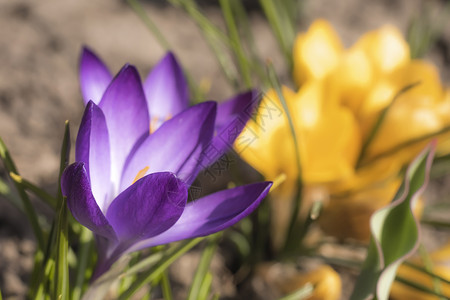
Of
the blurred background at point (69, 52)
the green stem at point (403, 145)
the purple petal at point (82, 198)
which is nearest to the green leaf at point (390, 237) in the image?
the green stem at point (403, 145)

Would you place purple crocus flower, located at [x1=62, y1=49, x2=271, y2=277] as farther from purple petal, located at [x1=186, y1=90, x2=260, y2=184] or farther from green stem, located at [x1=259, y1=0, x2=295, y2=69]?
green stem, located at [x1=259, y1=0, x2=295, y2=69]

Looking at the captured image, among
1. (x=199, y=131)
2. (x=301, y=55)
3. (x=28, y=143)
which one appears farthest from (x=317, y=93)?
(x=28, y=143)

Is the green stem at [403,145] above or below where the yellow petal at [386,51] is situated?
below

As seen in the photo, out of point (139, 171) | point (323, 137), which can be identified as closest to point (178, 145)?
point (139, 171)

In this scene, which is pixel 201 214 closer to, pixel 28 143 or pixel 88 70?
pixel 88 70

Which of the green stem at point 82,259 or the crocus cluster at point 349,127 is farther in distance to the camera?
the crocus cluster at point 349,127

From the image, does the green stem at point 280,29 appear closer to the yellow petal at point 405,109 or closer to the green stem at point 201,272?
the yellow petal at point 405,109
